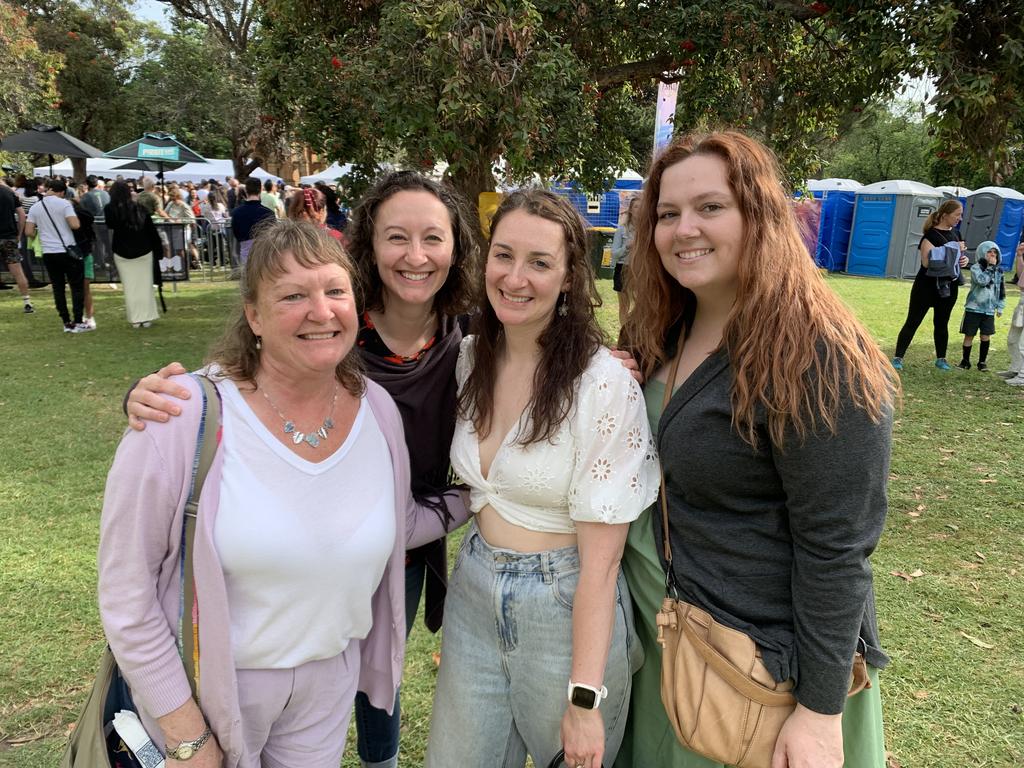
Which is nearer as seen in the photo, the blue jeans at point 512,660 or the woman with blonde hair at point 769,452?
the woman with blonde hair at point 769,452

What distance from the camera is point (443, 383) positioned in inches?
83.7

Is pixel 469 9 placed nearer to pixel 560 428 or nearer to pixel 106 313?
pixel 560 428

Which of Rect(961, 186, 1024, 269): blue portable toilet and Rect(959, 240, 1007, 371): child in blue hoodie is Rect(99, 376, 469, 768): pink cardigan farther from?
Rect(961, 186, 1024, 269): blue portable toilet

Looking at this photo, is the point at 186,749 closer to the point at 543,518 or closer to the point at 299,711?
the point at 299,711

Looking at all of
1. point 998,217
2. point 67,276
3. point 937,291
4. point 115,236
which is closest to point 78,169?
point 67,276

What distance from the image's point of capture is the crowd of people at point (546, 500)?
1.48 meters

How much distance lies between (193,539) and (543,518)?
0.80 meters

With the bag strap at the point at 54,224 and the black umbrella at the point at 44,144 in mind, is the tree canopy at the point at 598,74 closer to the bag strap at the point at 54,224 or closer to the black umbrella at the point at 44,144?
the bag strap at the point at 54,224

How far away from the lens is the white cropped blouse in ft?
5.39

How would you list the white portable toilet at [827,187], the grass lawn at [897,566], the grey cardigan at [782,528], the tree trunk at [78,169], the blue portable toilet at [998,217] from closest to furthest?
1. the grey cardigan at [782,528]
2. the grass lawn at [897,566]
3. the blue portable toilet at [998,217]
4. the white portable toilet at [827,187]
5. the tree trunk at [78,169]

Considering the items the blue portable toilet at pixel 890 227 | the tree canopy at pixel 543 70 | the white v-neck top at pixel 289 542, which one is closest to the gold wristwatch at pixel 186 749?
the white v-neck top at pixel 289 542

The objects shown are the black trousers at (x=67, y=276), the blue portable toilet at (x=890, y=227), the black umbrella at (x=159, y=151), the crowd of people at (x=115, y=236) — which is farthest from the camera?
the blue portable toilet at (x=890, y=227)

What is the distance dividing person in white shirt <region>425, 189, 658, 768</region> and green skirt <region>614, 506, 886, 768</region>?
0.06m

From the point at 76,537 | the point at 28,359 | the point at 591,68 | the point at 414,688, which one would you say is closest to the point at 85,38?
the point at 28,359
